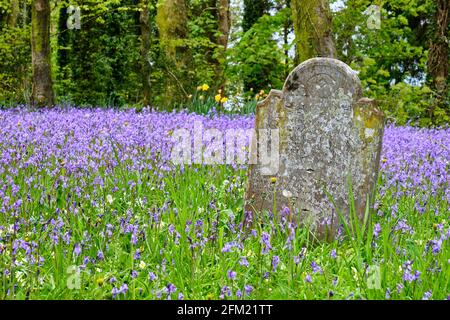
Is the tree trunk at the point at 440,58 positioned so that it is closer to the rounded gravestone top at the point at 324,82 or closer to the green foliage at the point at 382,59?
the green foliage at the point at 382,59

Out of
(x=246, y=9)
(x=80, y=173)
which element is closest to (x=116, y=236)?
(x=80, y=173)

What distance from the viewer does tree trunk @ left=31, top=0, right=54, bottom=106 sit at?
39.0 feet

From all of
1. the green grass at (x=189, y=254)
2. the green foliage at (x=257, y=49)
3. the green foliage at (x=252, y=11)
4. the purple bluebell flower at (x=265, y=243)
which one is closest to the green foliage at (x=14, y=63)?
the green foliage at (x=257, y=49)

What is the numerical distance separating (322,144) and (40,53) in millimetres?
8974

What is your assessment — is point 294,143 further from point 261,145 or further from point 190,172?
point 190,172

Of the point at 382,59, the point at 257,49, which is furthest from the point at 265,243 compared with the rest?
the point at 382,59

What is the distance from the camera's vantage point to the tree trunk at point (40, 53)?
11875 millimetres

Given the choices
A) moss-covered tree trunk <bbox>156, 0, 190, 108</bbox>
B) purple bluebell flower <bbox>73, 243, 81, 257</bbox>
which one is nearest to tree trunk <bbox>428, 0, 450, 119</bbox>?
moss-covered tree trunk <bbox>156, 0, 190, 108</bbox>

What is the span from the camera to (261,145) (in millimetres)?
4668

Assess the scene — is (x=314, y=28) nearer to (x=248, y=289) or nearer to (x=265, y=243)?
(x=265, y=243)

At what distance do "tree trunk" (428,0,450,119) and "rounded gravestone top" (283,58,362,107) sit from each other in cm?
992

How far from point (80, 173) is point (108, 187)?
1.30 ft

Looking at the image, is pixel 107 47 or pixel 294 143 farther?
pixel 107 47

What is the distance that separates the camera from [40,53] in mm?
11961
